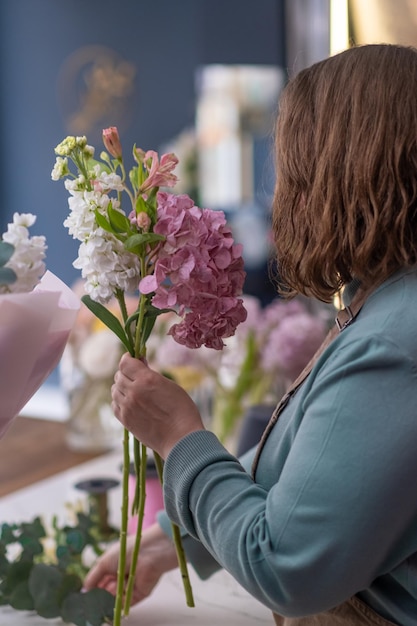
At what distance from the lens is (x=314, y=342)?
6.50 feet

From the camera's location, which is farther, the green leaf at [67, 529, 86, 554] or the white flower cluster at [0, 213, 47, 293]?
the green leaf at [67, 529, 86, 554]

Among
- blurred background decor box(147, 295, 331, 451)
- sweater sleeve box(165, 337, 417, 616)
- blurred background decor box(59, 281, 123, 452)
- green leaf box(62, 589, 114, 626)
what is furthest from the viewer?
blurred background decor box(59, 281, 123, 452)

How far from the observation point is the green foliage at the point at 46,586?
120cm

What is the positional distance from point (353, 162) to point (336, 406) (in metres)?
0.24

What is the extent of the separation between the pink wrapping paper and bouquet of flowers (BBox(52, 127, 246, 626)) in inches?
1.7

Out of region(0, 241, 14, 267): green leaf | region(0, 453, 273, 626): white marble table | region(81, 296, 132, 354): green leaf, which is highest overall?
region(0, 241, 14, 267): green leaf

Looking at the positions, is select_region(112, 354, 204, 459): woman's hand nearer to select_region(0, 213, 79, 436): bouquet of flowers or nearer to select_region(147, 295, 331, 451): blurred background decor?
select_region(0, 213, 79, 436): bouquet of flowers

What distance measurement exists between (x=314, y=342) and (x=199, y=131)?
3.27 meters

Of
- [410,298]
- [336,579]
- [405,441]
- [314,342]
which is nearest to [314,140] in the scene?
[410,298]

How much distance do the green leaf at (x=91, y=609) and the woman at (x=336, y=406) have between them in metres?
0.31

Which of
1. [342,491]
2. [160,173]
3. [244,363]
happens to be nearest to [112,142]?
[160,173]

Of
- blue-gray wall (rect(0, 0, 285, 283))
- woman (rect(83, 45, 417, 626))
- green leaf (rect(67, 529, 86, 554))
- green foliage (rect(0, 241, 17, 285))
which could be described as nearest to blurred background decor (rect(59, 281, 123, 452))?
green leaf (rect(67, 529, 86, 554))

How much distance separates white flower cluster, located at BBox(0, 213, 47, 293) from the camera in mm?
838

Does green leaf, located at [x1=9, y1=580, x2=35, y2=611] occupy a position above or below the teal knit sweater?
below
